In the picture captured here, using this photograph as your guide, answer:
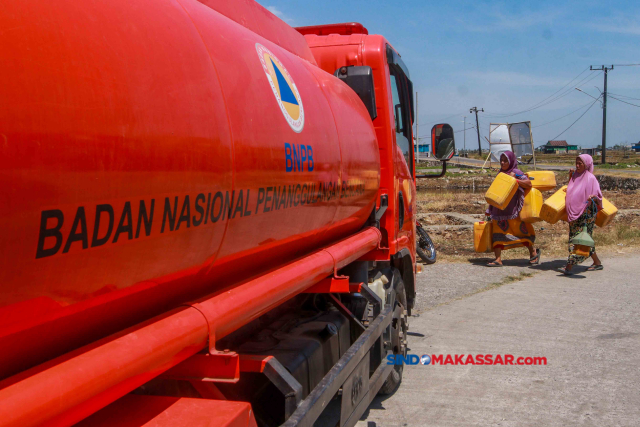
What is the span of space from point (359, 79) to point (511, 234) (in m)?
6.93

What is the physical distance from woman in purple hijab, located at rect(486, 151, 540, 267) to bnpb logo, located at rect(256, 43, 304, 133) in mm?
7975

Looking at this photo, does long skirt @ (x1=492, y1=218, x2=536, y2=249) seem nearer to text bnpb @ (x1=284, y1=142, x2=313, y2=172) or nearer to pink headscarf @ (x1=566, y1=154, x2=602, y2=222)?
pink headscarf @ (x1=566, y1=154, x2=602, y2=222)

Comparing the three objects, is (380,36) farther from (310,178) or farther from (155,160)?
(155,160)

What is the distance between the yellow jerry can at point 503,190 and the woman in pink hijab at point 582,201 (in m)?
0.92

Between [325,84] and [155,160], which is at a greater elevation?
[325,84]

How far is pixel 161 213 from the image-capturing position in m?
1.58

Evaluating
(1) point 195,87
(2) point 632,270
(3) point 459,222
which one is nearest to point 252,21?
(1) point 195,87

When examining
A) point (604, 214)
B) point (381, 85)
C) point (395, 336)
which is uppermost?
point (381, 85)

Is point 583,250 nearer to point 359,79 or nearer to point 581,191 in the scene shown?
point 581,191

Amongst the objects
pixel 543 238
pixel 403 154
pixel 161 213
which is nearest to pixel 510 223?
pixel 543 238

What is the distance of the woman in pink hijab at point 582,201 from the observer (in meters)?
9.26

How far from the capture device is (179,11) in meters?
1.92

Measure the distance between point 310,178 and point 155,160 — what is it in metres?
1.20

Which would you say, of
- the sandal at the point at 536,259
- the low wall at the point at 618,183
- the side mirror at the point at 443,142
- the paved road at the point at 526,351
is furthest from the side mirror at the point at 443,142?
the low wall at the point at 618,183
